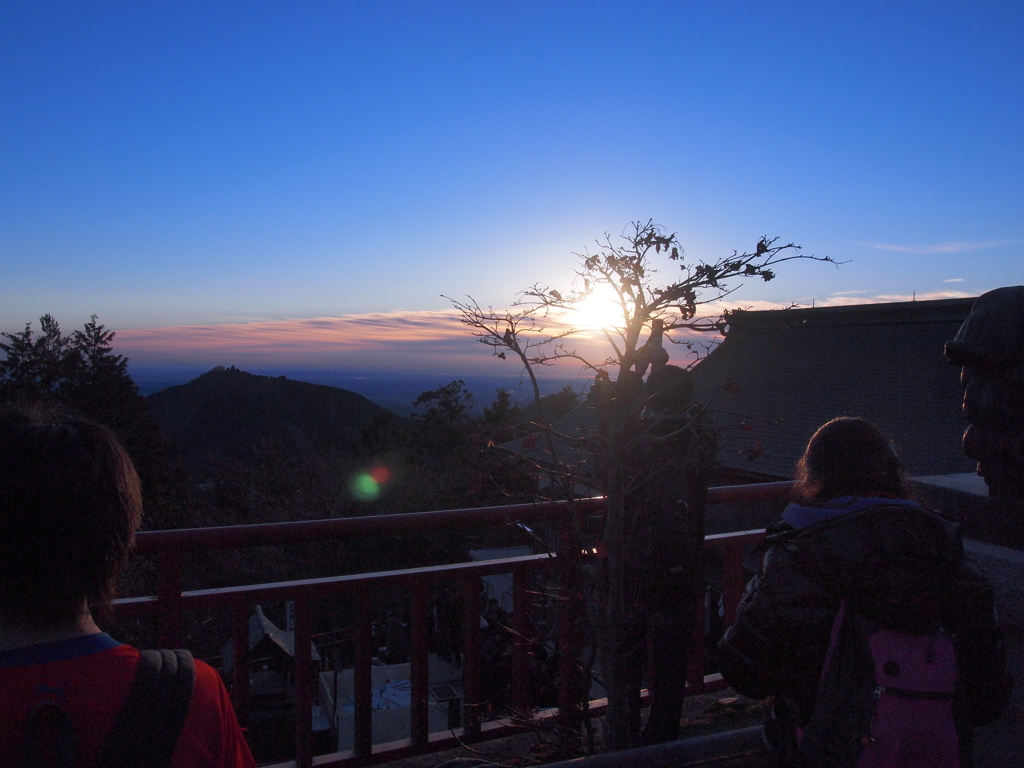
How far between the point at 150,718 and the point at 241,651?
153 centimetres

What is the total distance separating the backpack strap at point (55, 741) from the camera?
0.94 meters

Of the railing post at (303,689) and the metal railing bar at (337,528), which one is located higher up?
the metal railing bar at (337,528)

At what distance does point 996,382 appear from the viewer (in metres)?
2.35

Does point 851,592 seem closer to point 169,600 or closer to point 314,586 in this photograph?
point 314,586

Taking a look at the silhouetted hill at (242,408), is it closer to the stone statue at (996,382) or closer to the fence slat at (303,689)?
the fence slat at (303,689)

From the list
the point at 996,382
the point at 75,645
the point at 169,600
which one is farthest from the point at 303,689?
the point at 996,382

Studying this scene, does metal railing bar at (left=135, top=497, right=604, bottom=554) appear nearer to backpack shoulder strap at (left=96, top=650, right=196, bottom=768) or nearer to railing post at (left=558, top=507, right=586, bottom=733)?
railing post at (left=558, top=507, right=586, bottom=733)

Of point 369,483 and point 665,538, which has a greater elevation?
point 665,538

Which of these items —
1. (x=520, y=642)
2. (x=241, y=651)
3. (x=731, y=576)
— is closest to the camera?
(x=241, y=651)

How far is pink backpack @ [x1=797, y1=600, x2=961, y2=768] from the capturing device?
1535mm

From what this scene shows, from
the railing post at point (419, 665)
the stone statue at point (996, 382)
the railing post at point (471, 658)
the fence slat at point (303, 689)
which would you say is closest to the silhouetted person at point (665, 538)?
the railing post at point (471, 658)

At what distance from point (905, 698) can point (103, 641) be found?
1.60 metres

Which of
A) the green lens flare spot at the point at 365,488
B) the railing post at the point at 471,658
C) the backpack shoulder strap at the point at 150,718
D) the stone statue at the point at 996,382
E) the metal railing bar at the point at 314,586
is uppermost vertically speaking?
the stone statue at the point at 996,382

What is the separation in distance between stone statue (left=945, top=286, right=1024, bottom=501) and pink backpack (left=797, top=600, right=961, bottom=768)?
1.15 meters
